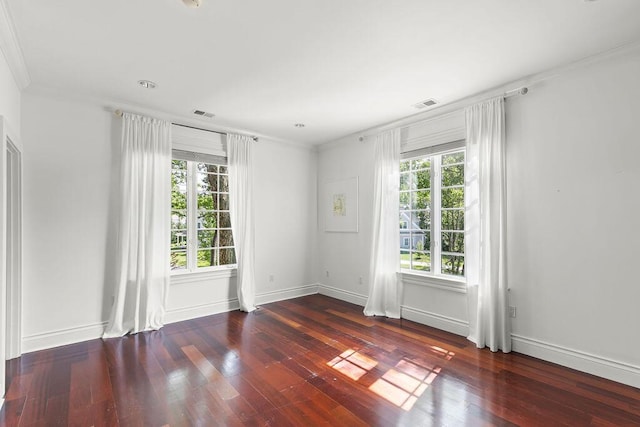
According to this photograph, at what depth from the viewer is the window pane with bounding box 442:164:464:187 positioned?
4.02 meters

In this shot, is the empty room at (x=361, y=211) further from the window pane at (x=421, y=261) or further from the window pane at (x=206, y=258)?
the window pane at (x=206, y=258)

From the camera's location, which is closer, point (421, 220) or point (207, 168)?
point (421, 220)

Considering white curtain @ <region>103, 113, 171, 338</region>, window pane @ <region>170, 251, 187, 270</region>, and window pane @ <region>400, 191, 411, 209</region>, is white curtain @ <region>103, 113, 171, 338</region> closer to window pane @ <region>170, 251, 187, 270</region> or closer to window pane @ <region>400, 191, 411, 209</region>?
window pane @ <region>170, 251, 187, 270</region>

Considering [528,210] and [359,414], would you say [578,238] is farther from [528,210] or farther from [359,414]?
[359,414]

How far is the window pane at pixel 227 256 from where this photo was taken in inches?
195

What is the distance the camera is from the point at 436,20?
7.59ft

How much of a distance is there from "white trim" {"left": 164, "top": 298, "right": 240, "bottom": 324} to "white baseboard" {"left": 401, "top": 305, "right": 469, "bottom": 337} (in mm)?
2598

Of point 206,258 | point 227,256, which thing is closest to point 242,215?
point 227,256

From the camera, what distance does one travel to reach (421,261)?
442cm

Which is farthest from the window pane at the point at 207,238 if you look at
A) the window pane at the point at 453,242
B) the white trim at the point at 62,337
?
the window pane at the point at 453,242

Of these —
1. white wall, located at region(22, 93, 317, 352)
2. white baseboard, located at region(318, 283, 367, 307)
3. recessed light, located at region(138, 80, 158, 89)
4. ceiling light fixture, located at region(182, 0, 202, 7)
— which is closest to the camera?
ceiling light fixture, located at region(182, 0, 202, 7)

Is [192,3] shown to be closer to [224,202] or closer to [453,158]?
[224,202]

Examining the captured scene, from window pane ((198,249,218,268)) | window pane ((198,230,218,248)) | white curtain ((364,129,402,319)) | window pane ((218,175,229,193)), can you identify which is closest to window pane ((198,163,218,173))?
window pane ((218,175,229,193))

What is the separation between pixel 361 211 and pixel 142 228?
3.18 meters
